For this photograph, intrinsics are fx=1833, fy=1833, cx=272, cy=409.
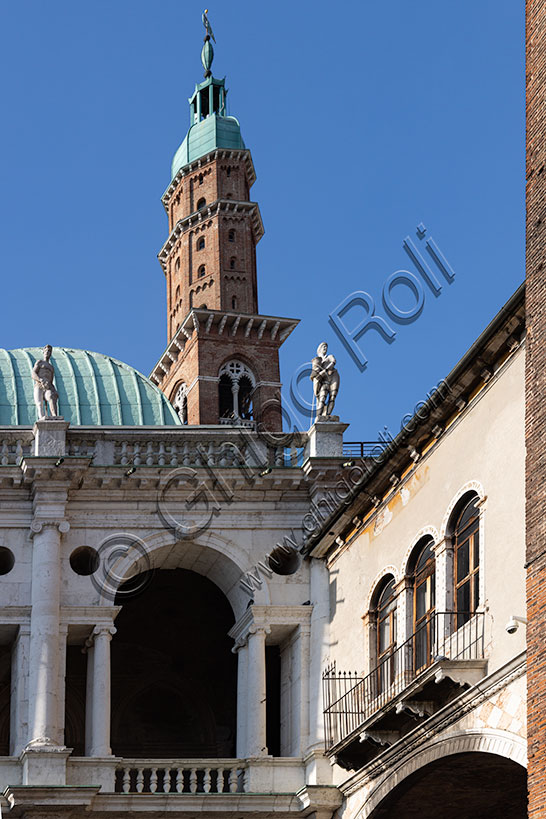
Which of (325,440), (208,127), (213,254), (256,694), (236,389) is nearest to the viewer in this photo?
(256,694)

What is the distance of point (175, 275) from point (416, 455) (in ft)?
176

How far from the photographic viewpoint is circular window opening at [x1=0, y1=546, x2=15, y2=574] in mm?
36013

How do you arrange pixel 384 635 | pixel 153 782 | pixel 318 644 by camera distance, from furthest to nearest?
pixel 318 644, pixel 153 782, pixel 384 635

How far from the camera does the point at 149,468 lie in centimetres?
3628

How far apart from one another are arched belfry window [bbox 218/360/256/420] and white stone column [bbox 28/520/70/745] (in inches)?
1557

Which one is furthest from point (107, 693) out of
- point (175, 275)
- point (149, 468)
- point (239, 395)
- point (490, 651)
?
point (175, 275)

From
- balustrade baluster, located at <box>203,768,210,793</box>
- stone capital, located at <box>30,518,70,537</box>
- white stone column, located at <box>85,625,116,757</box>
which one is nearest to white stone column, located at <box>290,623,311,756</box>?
balustrade baluster, located at <box>203,768,210,793</box>

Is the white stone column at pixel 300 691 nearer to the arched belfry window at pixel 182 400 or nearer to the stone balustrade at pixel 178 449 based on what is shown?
the stone balustrade at pixel 178 449

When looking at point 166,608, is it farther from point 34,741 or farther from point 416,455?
point 416,455

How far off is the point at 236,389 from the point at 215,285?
5362 millimetres

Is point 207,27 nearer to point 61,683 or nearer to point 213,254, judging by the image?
point 213,254

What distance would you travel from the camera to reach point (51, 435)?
36219 mm

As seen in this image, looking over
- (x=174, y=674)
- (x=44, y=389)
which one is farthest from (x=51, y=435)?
(x=174, y=674)

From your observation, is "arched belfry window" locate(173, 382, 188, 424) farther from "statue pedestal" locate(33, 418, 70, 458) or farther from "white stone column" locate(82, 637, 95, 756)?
"white stone column" locate(82, 637, 95, 756)
